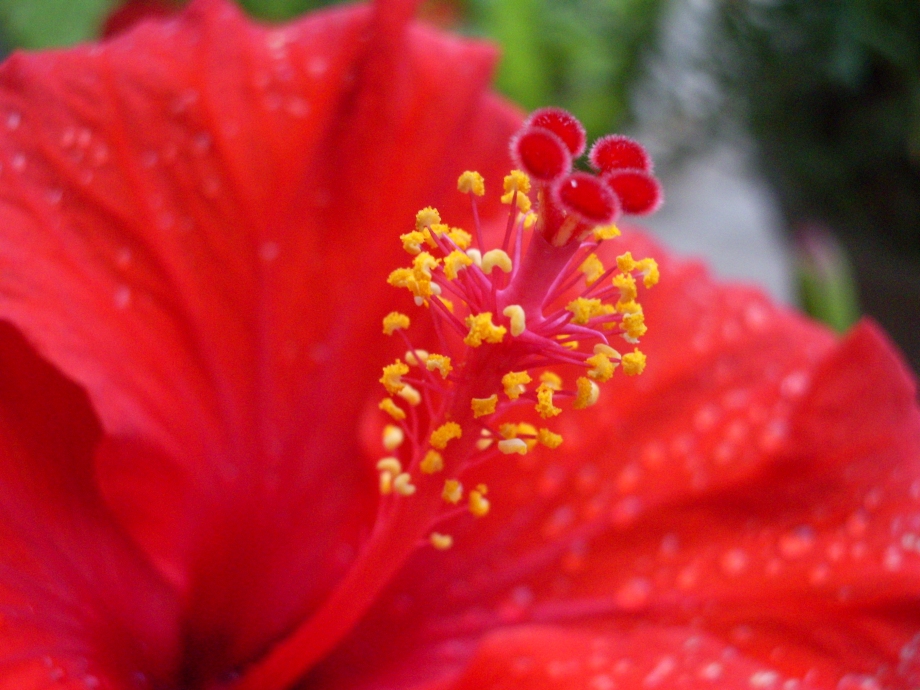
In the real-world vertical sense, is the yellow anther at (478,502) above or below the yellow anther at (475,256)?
below

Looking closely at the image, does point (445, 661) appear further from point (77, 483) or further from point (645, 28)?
point (645, 28)

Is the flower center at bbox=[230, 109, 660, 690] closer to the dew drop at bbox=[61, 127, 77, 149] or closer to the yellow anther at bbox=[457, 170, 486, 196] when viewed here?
the yellow anther at bbox=[457, 170, 486, 196]

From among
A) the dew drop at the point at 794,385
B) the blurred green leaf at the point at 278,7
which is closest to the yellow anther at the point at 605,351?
the dew drop at the point at 794,385

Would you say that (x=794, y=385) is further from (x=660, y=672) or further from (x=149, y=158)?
(x=149, y=158)

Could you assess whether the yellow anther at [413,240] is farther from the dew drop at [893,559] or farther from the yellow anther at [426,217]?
the dew drop at [893,559]

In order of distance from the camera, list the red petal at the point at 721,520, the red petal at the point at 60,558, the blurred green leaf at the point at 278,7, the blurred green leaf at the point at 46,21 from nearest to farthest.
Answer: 1. the red petal at the point at 60,558
2. the red petal at the point at 721,520
3. the blurred green leaf at the point at 46,21
4. the blurred green leaf at the point at 278,7

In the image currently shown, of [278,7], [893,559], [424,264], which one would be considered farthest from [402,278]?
[278,7]

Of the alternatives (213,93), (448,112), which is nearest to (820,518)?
(448,112)

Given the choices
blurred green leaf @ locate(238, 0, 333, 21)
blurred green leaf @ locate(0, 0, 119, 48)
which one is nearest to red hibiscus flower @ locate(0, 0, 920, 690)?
blurred green leaf @ locate(0, 0, 119, 48)
